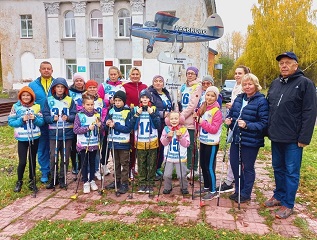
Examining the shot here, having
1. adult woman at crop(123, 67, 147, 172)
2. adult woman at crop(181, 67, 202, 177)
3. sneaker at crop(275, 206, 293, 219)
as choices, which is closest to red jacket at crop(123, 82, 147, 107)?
adult woman at crop(123, 67, 147, 172)

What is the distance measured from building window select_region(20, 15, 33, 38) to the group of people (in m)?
20.1

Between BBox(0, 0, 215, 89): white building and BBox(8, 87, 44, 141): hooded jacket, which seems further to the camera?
BBox(0, 0, 215, 89): white building

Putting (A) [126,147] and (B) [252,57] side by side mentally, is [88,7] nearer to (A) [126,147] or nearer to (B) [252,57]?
(B) [252,57]

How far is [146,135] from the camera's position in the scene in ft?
16.2

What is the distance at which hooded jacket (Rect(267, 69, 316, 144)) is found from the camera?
3.86m

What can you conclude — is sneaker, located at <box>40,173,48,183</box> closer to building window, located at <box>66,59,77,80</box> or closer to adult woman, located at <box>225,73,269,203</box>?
adult woman, located at <box>225,73,269,203</box>

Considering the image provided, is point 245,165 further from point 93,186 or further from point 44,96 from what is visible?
point 44,96

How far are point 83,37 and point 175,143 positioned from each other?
739 inches

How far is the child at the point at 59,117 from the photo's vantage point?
16.4 ft

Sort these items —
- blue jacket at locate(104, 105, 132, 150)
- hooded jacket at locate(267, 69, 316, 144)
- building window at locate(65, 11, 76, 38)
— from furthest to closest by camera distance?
building window at locate(65, 11, 76, 38) → blue jacket at locate(104, 105, 132, 150) → hooded jacket at locate(267, 69, 316, 144)

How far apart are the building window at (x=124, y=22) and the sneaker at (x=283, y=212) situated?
18.9m

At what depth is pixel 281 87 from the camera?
4.14 m

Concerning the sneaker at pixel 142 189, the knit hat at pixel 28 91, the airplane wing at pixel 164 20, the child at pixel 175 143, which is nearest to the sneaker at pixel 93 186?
the sneaker at pixel 142 189

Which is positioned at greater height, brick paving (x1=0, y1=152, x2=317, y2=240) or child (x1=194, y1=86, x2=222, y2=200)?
child (x1=194, y1=86, x2=222, y2=200)
